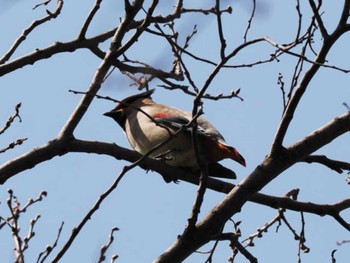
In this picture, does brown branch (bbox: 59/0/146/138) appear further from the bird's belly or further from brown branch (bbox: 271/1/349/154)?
the bird's belly

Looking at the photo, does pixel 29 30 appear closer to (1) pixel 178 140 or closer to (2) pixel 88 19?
(2) pixel 88 19

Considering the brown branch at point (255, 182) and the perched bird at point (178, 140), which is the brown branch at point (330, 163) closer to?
the brown branch at point (255, 182)

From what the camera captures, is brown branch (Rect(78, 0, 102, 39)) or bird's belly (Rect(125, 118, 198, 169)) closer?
brown branch (Rect(78, 0, 102, 39))

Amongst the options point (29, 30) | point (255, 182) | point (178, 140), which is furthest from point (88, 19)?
point (178, 140)

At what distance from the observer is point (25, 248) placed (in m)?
4.11

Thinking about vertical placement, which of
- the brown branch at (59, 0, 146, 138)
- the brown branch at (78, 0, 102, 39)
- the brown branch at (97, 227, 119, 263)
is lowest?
the brown branch at (97, 227, 119, 263)

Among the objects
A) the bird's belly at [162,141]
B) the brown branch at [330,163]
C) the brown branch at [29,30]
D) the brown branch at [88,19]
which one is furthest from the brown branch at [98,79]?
the bird's belly at [162,141]

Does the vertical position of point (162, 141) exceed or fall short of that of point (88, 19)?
it exceeds it

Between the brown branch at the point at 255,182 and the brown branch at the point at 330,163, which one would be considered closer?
the brown branch at the point at 255,182

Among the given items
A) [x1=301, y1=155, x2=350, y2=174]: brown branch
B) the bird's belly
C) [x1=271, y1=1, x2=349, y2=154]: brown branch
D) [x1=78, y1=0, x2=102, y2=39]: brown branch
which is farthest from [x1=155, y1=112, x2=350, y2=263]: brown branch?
the bird's belly

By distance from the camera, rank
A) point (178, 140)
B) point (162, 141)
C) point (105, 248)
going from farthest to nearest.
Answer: point (162, 141), point (178, 140), point (105, 248)

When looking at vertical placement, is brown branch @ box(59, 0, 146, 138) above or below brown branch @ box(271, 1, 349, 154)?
above

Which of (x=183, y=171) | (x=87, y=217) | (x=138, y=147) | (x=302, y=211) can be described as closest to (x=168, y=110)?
(x=138, y=147)

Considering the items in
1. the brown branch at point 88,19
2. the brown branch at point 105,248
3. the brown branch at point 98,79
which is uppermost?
the brown branch at point 88,19
